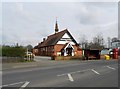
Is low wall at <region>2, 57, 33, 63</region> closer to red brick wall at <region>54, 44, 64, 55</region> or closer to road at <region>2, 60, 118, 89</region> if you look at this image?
road at <region>2, 60, 118, 89</region>

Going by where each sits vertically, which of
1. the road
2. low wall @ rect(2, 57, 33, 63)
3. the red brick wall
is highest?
the red brick wall

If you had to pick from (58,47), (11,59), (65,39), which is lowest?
(11,59)

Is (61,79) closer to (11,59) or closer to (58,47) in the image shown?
(11,59)

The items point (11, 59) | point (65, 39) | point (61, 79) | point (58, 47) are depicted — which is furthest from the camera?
point (65, 39)

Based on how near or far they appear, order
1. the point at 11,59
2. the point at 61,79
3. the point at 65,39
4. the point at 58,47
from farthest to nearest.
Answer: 1. the point at 65,39
2. the point at 58,47
3. the point at 11,59
4. the point at 61,79

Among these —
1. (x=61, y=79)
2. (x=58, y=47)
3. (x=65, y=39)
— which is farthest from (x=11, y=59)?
(x=65, y=39)

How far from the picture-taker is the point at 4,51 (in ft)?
108

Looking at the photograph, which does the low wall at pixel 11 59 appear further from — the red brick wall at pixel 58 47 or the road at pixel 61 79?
the red brick wall at pixel 58 47

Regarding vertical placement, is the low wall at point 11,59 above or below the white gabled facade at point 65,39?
below

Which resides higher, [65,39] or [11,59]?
[65,39]

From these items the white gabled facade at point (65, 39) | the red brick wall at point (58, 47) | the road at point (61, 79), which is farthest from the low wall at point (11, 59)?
the white gabled facade at point (65, 39)

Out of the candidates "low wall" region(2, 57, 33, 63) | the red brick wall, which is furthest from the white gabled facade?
"low wall" region(2, 57, 33, 63)

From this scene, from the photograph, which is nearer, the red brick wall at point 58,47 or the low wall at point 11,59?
the low wall at point 11,59

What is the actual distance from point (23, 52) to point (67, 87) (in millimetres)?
23237
